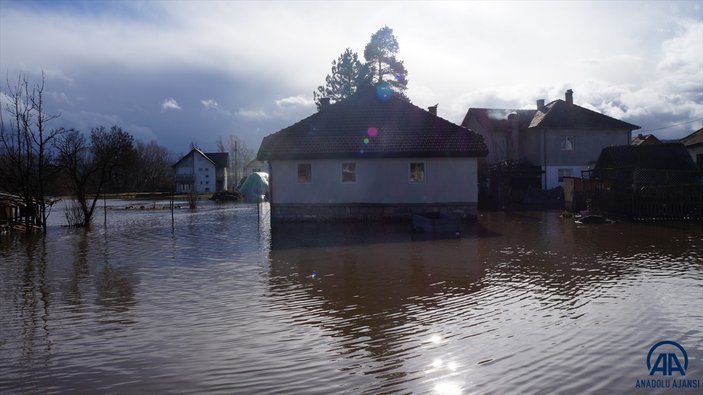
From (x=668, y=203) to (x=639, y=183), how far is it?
2118 mm

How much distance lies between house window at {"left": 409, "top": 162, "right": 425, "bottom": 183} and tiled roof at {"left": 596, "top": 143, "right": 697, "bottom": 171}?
1347 centimetres

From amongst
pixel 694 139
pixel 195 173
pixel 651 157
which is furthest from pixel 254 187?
pixel 195 173

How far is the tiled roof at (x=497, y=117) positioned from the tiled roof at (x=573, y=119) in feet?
8.65

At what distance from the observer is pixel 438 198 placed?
83.3 ft

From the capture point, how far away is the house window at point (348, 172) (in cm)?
2580

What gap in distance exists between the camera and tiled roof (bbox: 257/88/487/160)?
82.8ft

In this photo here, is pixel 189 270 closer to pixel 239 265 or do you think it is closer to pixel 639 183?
pixel 239 265

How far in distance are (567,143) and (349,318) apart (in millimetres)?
40863

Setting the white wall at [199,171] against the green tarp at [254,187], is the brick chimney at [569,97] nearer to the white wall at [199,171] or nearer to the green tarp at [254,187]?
the green tarp at [254,187]

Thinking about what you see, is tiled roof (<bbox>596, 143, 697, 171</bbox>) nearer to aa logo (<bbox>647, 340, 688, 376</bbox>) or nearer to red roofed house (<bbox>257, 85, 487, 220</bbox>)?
red roofed house (<bbox>257, 85, 487, 220</bbox>)

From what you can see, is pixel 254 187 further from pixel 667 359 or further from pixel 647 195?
pixel 667 359

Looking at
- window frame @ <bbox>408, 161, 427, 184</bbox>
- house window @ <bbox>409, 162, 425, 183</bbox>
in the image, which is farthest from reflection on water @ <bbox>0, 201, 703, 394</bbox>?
house window @ <bbox>409, 162, 425, 183</bbox>

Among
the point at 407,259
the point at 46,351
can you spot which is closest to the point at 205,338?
the point at 46,351

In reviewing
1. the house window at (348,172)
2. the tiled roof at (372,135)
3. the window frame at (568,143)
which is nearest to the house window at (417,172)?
the tiled roof at (372,135)
